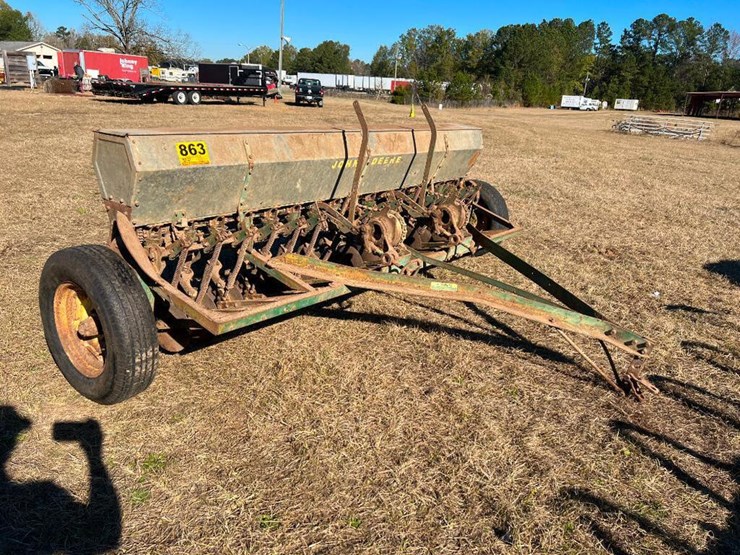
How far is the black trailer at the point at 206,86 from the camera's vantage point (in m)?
24.6

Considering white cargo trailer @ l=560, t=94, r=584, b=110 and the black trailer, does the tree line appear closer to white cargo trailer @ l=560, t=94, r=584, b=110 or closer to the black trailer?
white cargo trailer @ l=560, t=94, r=584, b=110

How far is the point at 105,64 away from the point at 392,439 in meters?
43.7

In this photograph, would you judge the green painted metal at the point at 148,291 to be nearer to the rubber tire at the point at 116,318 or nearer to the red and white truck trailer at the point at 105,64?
the rubber tire at the point at 116,318

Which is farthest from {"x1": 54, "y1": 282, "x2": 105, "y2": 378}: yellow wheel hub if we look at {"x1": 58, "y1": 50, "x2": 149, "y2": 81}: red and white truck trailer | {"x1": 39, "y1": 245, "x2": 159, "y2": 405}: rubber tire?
{"x1": 58, "y1": 50, "x2": 149, "y2": 81}: red and white truck trailer

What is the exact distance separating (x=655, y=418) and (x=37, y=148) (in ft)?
41.8

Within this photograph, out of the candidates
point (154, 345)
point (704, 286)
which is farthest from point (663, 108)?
point (154, 345)

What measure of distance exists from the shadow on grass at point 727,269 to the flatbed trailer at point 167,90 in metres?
24.2

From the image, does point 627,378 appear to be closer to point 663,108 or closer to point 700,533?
point 700,533

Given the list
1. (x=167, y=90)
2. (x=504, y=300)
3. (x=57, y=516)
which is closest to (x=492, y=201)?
(x=504, y=300)

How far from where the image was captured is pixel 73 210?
7027 millimetres

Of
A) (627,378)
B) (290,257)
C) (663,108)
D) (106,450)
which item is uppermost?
(663,108)

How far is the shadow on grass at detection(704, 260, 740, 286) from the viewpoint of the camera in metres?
5.78

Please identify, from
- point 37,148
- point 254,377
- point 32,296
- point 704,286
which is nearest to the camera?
point 254,377

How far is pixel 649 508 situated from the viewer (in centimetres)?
259
